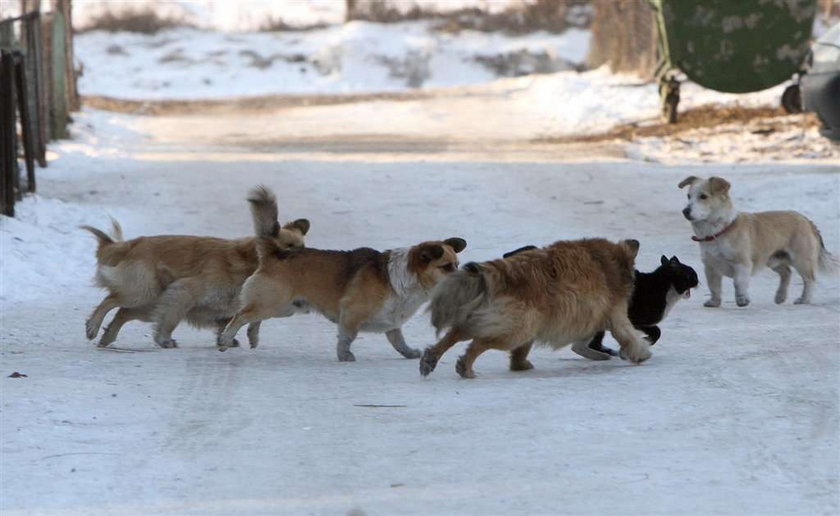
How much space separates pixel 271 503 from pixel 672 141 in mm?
18123

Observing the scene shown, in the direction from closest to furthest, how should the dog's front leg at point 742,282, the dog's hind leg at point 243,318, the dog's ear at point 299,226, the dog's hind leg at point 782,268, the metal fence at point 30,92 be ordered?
the dog's hind leg at point 243,318
the dog's ear at point 299,226
the dog's front leg at point 742,282
the dog's hind leg at point 782,268
the metal fence at point 30,92

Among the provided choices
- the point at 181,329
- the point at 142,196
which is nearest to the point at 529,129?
the point at 142,196

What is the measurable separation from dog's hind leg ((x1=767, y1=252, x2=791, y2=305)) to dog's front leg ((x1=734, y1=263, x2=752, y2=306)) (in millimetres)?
394

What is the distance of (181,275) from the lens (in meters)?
9.12

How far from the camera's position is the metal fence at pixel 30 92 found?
46.9ft

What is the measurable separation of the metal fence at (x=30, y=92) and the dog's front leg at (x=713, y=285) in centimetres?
693

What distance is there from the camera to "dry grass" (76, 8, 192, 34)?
53.2 metres

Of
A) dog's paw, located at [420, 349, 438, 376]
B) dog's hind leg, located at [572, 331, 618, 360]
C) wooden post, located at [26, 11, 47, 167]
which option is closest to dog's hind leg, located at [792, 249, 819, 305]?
dog's hind leg, located at [572, 331, 618, 360]

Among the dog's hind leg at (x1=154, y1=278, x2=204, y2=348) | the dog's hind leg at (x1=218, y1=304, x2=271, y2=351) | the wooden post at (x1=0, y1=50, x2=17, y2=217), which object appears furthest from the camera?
the wooden post at (x1=0, y1=50, x2=17, y2=217)

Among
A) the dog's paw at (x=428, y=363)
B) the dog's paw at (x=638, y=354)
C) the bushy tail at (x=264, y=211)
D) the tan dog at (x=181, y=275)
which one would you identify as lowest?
the dog's paw at (x=638, y=354)

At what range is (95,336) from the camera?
9344 millimetres

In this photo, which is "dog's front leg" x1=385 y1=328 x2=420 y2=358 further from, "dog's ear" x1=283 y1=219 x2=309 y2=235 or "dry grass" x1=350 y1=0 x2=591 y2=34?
"dry grass" x1=350 y1=0 x2=591 y2=34

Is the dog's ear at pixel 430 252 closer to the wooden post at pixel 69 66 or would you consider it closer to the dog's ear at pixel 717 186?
the dog's ear at pixel 717 186

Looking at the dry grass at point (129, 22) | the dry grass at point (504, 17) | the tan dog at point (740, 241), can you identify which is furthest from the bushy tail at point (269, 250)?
the dry grass at point (129, 22)
